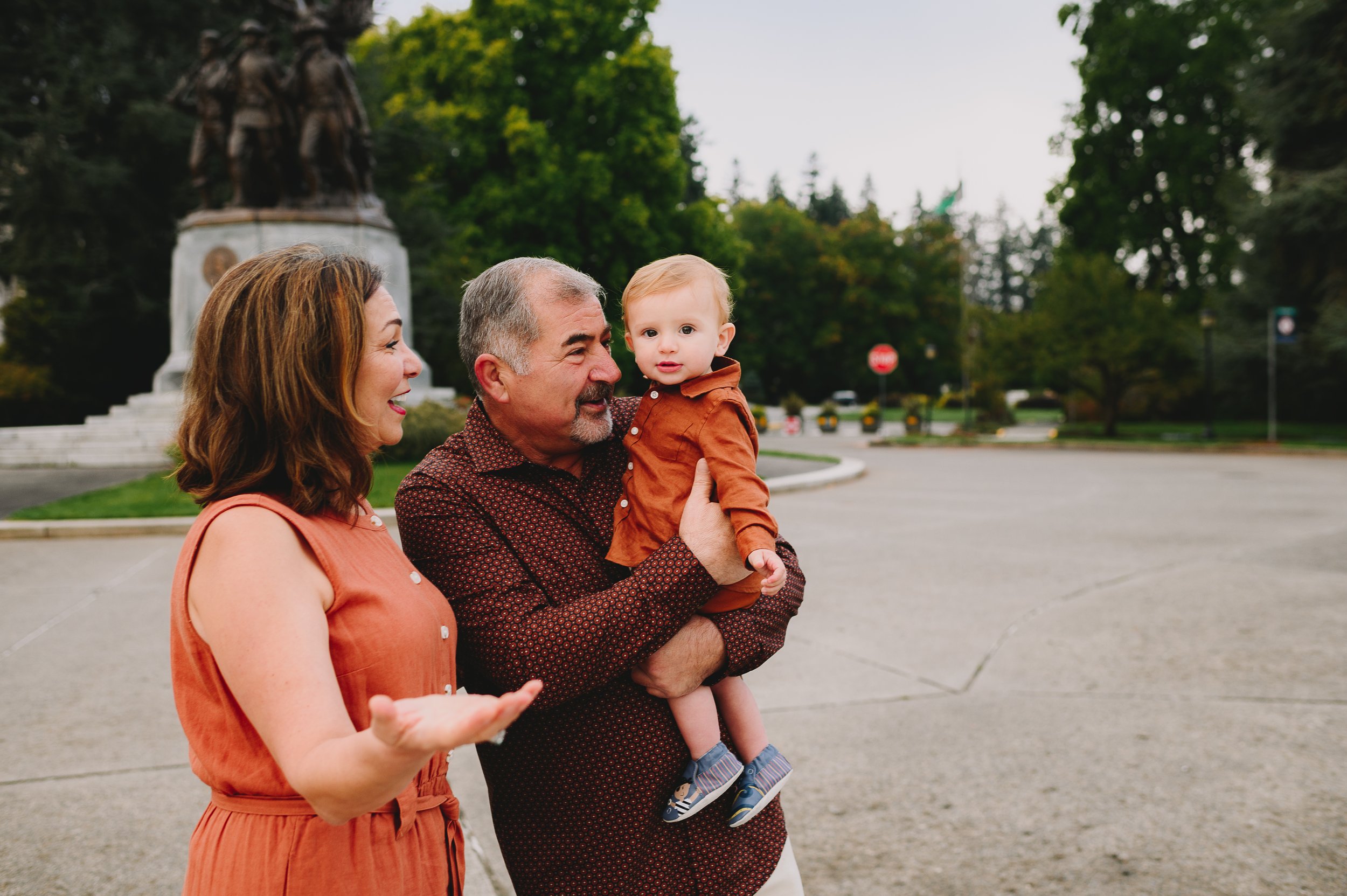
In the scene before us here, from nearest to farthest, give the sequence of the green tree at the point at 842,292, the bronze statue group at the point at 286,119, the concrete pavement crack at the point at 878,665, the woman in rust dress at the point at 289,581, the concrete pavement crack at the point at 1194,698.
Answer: the woman in rust dress at the point at 289,581 → the concrete pavement crack at the point at 1194,698 → the concrete pavement crack at the point at 878,665 → the bronze statue group at the point at 286,119 → the green tree at the point at 842,292

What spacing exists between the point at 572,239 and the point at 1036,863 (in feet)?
91.0

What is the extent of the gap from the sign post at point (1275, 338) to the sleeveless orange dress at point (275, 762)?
2912cm

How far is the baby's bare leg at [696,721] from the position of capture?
1910 mm

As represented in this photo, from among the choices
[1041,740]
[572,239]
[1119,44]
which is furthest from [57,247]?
[1119,44]

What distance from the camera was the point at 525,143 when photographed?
1115 inches

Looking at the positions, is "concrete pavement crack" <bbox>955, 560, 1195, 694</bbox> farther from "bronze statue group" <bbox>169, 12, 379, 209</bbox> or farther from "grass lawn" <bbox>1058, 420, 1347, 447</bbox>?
"grass lawn" <bbox>1058, 420, 1347, 447</bbox>

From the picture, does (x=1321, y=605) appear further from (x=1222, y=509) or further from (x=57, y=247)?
(x=57, y=247)

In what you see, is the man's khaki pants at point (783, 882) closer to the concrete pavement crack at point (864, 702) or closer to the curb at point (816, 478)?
the concrete pavement crack at point (864, 702)

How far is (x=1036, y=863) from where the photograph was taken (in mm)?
3334

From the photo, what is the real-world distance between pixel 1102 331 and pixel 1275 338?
450 cm

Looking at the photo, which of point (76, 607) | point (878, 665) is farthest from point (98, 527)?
point (878, 665)

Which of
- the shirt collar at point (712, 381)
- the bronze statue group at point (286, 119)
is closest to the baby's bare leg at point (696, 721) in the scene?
the shirt collar at point (712, 381)

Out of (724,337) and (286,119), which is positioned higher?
(286,119)

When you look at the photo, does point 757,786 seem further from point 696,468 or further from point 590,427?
point 590,427
